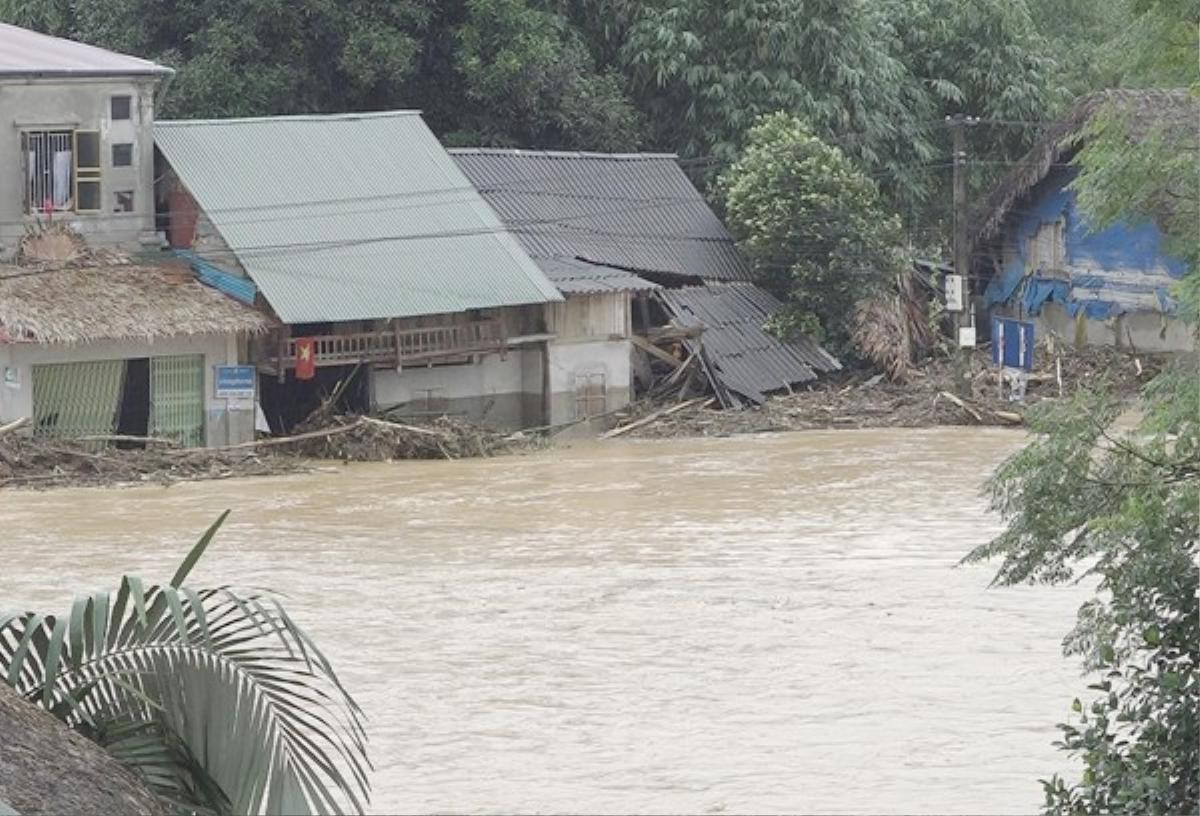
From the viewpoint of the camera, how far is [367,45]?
28.4m

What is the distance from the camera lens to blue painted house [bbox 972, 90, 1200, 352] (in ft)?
92.3

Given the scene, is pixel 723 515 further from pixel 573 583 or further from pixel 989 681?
pixel 989 681

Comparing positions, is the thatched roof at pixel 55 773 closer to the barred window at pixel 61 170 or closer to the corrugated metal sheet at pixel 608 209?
the barred window at pixel 61 170

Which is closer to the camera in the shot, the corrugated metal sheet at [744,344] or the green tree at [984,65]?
the corrugated metal sheet at [744,344]

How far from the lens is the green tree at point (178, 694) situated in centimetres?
505

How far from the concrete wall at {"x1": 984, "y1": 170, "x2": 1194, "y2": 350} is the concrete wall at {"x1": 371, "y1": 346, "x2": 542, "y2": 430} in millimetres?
7457

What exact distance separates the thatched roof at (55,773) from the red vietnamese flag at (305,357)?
61.6 feet

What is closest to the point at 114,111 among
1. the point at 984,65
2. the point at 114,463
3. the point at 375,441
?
the point at 114,463

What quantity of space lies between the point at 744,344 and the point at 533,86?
193 inches

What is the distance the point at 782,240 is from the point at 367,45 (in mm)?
5906

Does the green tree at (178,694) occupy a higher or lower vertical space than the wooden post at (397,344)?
lower

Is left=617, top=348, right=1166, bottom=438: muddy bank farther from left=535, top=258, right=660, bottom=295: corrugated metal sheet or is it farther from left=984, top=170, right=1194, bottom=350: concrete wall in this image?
left=535, top=258, right=660, bottom=295: corrugated metal sheet

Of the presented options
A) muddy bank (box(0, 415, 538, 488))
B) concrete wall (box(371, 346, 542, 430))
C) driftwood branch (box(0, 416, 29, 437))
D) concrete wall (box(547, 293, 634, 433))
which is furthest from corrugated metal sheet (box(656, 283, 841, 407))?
driftwood branch (box(0, 416, 29, 437))

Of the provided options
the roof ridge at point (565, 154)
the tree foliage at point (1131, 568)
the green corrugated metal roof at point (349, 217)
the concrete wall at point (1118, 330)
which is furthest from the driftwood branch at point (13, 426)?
the tree foliage at point (1131, 568)
